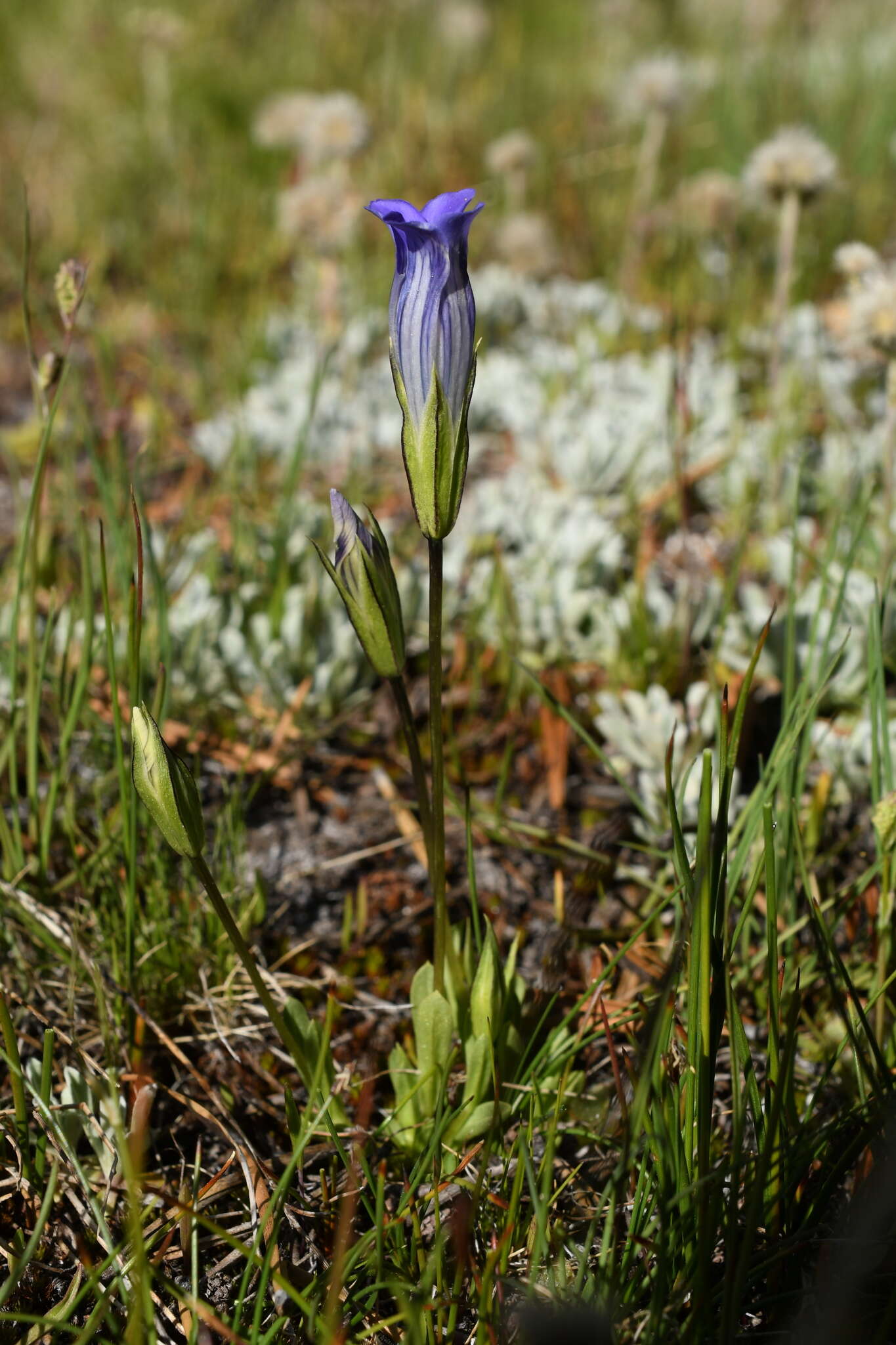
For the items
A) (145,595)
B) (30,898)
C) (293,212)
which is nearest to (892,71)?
(293,212)

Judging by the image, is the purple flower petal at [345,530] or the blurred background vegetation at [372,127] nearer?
the purple flower petal at [345,530]

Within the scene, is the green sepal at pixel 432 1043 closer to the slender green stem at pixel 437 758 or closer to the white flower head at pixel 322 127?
the slender green stem at pixel 437 758

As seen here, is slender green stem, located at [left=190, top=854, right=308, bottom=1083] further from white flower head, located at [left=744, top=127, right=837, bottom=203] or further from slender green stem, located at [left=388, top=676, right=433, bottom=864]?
white flower head, located at [left=744, top=127, right=837, bottom=203]

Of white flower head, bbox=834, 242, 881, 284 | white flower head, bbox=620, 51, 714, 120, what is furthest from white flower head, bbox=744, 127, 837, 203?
white flower head, bbox=620, 51, 714, 120

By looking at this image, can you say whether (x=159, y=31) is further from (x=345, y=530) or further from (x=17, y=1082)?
(x=17, y=1082)

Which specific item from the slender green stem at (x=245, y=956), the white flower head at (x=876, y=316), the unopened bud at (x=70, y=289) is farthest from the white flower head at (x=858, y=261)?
the slender green stem at (x=245, y=956)

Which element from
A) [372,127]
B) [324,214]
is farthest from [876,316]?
[372,127]

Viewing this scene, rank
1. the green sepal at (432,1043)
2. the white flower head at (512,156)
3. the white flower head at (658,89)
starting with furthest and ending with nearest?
1. the white flower head at (512,156)
2. the white flower head at (658,89)
3. the green sepal at (432,1043)
